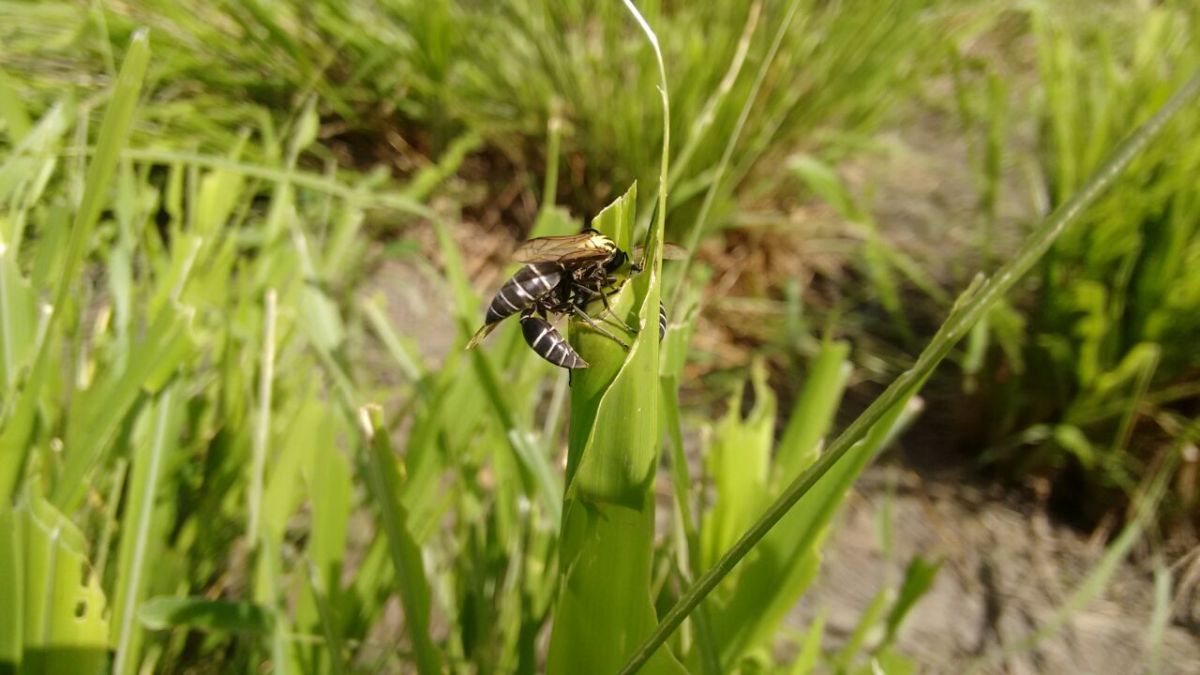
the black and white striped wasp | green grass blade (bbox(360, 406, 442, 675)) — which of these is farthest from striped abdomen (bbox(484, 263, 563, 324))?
green grass blade (bbox(360, 406, 442, 675))

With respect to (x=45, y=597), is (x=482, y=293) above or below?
above

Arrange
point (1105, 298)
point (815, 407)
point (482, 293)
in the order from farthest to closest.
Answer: point (482, 293), point (1105, 298), point (815, 407)

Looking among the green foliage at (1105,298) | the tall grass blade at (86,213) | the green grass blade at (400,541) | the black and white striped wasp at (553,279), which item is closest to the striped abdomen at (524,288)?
the black and white striped wasp at (553,279)

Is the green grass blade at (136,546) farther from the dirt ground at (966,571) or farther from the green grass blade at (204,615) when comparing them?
the dirt ground at (966,571)

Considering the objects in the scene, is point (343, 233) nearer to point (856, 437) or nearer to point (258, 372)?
point (258, 372)

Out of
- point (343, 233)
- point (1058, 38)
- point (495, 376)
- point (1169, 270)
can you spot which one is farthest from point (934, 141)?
point (495, 376)

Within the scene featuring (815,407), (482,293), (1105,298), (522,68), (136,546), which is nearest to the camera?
(136,546)

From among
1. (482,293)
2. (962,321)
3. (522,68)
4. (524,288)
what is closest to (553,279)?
(524,288)

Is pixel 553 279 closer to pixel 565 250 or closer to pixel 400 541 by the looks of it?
pixel 565 250
